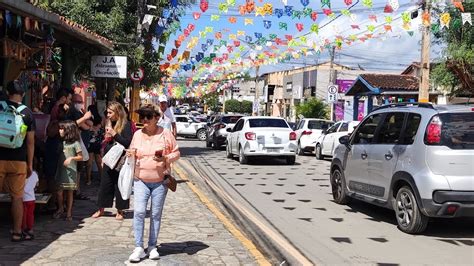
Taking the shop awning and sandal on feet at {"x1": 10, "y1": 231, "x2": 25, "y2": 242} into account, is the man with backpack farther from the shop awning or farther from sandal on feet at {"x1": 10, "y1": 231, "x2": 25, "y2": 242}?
the shop awning

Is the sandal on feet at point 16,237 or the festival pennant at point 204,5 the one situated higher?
the festival pennant at point 204,5

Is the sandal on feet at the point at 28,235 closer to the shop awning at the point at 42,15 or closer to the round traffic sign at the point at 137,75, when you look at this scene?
the shop awning at the point at 42,15

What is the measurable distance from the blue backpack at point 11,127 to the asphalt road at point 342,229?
141 inches

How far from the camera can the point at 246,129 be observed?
734 inches

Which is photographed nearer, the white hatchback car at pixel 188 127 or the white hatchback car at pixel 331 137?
the white hatchback car at pixel 331 137

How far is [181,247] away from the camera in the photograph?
673 centimetres

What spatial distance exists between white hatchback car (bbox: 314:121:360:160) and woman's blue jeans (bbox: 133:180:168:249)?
14.6 m

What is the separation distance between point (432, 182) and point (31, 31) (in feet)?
22.7

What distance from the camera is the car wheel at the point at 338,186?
10241 millimetres

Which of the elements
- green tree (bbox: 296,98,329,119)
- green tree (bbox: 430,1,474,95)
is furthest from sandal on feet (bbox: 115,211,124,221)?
green tree (bbox: 296,98,329,119)

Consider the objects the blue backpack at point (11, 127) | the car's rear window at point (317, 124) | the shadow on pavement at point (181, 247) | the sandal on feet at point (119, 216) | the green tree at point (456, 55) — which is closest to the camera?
the blue backpack at point (11, 127)

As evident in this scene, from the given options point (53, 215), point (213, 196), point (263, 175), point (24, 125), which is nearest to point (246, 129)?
point (263, 175)

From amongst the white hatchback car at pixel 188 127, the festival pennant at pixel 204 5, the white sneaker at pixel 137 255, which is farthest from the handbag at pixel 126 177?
the white hatchback car at pixel 188 127

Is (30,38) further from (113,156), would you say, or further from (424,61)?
(424,61)
